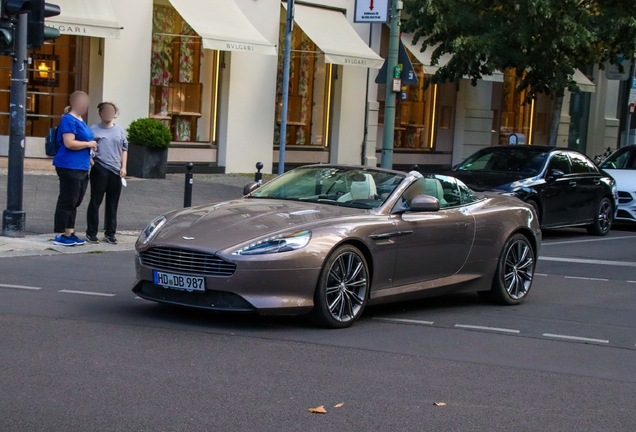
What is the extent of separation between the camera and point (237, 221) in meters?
7.97

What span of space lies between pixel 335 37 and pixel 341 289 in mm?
17136

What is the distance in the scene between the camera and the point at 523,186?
15.6 metres

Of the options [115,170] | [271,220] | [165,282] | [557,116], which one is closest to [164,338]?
[165,282]

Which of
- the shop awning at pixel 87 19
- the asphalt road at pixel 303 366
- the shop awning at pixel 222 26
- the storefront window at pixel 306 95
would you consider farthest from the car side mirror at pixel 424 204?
the storefront window at pixel 306 95

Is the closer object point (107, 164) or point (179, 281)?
point (179, 281)

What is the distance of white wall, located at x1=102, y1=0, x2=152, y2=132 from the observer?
20719 mm

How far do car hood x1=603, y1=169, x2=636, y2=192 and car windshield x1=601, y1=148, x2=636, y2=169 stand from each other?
0.62m

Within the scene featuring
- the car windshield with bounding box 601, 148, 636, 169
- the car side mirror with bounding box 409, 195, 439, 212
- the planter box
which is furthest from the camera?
the car windshield with bounding box 601, 148, 636, 169

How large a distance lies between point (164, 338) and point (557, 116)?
1913 centimetres

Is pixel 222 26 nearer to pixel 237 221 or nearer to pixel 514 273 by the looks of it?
pixel 514 273

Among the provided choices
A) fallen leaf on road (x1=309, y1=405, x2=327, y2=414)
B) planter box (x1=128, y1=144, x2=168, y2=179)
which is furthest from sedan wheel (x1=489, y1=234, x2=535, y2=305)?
planter box (x1=128, y1=144, x2=168, y2=179)

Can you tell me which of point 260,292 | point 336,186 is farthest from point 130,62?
point 260,292

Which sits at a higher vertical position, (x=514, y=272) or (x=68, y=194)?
(x=68, y=194)

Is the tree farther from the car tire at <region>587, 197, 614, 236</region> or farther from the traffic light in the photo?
the traffic light
